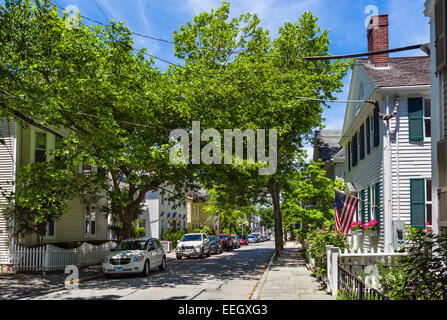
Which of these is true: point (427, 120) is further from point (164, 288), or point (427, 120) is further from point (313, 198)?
point (164, 288)

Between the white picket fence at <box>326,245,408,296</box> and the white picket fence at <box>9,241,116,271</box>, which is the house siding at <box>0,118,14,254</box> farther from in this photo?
the white picket fence at <box>326,245,408,296</box>

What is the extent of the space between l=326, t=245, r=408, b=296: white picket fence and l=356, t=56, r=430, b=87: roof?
8.14m

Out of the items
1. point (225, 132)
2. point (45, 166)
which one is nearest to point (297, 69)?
point (225, 132)

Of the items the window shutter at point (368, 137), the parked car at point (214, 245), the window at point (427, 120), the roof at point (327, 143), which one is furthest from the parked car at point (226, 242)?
the window at point (427, 120)

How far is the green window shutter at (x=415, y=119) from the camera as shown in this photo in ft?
57.4

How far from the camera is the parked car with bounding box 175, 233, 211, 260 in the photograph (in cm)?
3128

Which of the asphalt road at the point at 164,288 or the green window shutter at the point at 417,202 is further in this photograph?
the green window shutter at the point at 417,202

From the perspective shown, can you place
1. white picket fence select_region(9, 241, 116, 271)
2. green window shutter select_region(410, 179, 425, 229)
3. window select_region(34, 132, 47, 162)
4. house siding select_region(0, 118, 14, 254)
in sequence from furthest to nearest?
window select_region(34, 132, 47, 162), house siding select_region(0, 118, 14, 254), white picket fence select_region(9, 241, 116, 271), green window shutter select_region(410, 179, 425, 229)

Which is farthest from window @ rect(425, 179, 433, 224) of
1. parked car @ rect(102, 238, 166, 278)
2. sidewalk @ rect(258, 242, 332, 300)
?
parked car @ rect(102, 238, 166, 278)

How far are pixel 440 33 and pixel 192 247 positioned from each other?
23.6 m

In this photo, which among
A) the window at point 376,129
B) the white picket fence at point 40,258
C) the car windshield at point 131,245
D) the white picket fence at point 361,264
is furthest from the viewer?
the white picket fence at point 40,258

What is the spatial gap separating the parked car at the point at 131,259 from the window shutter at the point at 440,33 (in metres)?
13.1

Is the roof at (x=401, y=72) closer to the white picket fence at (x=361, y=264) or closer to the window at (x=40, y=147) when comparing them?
the white picket fence at (x=361, y=264)

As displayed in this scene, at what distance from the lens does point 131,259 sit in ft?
60.1
